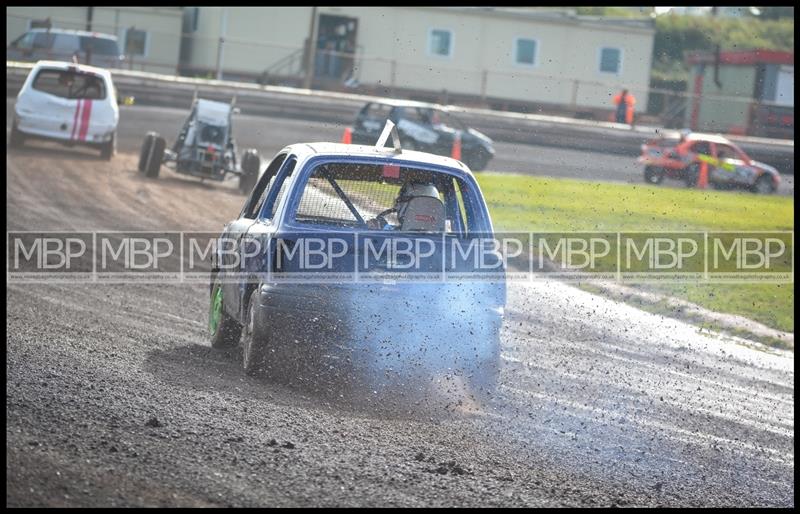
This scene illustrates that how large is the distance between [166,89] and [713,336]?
70.4 ft

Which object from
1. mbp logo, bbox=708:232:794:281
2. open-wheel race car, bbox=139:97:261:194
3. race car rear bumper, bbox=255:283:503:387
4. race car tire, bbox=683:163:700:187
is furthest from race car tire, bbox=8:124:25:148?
race car rear bumper, bbox=255:283:503:387

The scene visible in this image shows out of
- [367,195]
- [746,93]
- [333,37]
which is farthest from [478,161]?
[367,195]

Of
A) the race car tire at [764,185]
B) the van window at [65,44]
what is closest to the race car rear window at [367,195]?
the race car tire at [764,185]

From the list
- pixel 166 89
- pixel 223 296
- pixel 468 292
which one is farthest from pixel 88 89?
pixel 468 292

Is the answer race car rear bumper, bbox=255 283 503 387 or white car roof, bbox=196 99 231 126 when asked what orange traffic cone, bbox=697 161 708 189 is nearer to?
white car roof, bbox=196 99 231 126

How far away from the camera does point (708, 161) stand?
93.7ft

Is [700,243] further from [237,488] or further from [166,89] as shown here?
[166,89]

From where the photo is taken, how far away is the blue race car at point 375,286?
23.6ft

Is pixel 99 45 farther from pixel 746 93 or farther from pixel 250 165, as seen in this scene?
pixel 746 93

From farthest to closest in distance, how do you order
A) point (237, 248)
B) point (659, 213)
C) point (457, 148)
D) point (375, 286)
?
point (457, 148)
point (659, 213)
point (237, 248)
point (375, 286)

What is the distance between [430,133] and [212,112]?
7609 mm

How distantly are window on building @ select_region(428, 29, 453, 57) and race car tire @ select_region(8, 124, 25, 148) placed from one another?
22.9 meters

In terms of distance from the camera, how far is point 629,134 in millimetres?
30547

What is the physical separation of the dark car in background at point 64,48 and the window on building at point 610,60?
58.2ft
